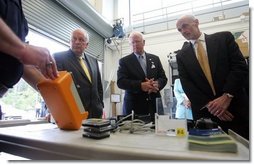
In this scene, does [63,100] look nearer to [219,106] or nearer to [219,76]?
[219,106]

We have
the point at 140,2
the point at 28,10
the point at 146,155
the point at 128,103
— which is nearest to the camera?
the point at 146,155

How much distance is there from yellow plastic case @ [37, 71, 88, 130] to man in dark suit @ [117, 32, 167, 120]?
77cm

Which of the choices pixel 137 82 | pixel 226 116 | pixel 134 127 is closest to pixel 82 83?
pixel 137 82

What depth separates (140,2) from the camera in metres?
4.32

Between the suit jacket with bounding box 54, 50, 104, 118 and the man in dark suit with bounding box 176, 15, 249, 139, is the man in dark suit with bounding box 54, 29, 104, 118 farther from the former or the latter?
the man in dark suit with bounding box 176, 15, 249, 139

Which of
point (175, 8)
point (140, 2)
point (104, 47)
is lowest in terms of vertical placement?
point (104, 47)

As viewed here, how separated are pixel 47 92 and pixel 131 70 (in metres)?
1.08

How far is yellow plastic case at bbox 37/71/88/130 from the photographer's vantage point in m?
0.66

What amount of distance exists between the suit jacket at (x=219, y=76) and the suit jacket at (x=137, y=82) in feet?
1.19

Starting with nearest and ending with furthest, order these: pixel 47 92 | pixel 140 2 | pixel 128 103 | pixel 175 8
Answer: pixel 47 92 < pixel 128 103 < pixel 175 8 < pixel 140 2

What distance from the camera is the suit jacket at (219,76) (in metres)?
1.09

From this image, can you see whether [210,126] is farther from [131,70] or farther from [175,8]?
[175,8]

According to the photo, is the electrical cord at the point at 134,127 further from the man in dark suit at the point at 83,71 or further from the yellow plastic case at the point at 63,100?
the man in dark suit at the point at 83,71

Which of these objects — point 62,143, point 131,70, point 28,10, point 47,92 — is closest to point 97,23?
point 28,10
